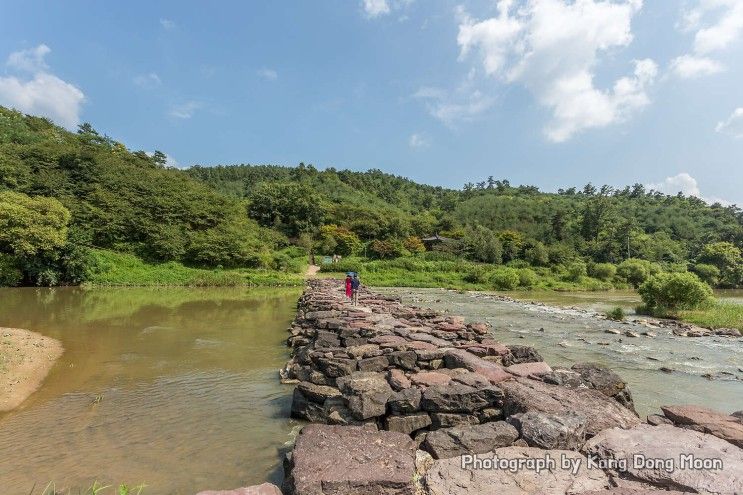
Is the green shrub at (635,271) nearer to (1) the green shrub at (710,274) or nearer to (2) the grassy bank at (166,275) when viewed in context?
(1) the green shrub at (710,274)

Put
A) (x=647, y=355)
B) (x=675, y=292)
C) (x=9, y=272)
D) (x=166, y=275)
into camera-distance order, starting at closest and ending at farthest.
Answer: (x=647, y=355) → (x=675, y=292) → (x=9, y=272) → (x=166, y=275)

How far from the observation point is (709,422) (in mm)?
4234

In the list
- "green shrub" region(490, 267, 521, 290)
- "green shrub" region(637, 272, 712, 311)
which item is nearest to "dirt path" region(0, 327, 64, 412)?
"green shrub" region(637, 272, 712, 311)

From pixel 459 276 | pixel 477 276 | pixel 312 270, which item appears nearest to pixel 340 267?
pixel 312 270

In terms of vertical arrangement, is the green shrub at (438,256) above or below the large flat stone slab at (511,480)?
above

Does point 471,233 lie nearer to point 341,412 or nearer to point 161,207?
point 161,207

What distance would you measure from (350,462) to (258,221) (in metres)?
60.8

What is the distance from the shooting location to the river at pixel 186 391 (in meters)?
4.52

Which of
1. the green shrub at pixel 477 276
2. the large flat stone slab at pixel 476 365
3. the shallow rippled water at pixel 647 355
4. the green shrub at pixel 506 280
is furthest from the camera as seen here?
the green shrub at pixel 477 276

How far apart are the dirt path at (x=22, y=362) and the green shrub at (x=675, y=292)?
2233 cm

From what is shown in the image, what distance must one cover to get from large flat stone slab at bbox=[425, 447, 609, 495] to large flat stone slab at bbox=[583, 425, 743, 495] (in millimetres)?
268

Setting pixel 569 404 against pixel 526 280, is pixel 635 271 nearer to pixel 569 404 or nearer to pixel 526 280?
pixel 526 280

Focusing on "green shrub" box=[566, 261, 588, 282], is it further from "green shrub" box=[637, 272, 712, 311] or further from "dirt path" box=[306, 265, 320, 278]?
"dirt path" box=[306, 265, 320, 278]

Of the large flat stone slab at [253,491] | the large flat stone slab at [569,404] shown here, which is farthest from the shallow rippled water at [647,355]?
the large flat stone slab at [253,491]
